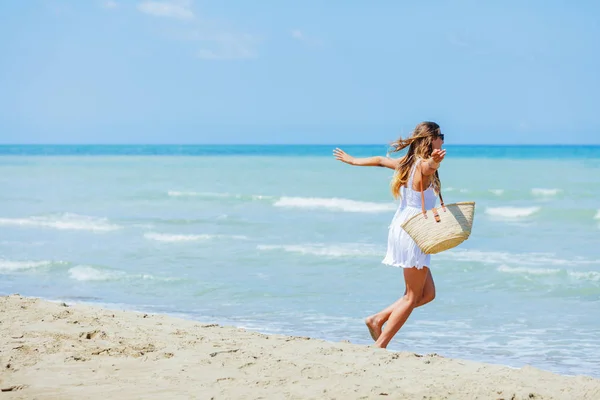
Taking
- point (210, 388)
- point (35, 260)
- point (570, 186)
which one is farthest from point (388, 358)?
point (570, 186)

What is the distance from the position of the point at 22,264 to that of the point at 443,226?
321 inches

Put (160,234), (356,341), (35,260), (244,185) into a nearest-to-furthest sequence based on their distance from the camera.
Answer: (356,341)
(35,260)
(160,234)
(244,185)

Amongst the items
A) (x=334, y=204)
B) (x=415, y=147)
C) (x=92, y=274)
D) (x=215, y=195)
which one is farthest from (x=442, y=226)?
(x=215, y=195)

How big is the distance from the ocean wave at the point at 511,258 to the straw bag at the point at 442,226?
665 centimetres

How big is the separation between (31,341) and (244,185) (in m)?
27.3

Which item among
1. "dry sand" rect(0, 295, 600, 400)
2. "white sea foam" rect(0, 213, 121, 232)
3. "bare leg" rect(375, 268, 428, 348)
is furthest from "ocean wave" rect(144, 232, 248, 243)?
"bare leg" rect(375, 268, 428, 348)

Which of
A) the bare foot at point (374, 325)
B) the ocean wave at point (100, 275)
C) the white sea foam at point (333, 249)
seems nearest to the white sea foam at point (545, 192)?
the white sea foam at point (333, 249)

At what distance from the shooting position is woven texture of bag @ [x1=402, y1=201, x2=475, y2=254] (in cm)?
555

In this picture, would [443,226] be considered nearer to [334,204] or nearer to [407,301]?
[407,301]

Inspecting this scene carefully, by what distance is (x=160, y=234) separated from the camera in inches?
630

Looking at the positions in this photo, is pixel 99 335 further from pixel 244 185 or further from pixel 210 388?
pixel 244 185

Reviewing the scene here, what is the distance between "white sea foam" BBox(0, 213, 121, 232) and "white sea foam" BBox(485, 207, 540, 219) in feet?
31.3

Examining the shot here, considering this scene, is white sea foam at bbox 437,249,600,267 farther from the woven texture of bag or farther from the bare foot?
the woven texture of bag

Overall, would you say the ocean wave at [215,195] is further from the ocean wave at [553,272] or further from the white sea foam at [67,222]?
the ocean wave at [553,272]
